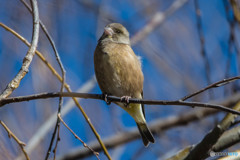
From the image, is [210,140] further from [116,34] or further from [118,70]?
[116,34]

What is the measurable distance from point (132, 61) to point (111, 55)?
0.92ft

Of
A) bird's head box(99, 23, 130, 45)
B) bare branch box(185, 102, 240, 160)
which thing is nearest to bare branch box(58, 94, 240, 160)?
bird's head box(99, 23, 130, 45)

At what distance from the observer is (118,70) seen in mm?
3832

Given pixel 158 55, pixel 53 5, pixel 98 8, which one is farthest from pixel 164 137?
pixel 53 5

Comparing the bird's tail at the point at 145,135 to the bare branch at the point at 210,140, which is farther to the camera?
the bird's tail at the point at 145,135

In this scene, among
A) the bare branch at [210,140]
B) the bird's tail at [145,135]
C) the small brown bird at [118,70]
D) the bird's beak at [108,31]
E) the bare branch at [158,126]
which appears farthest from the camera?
the bare branch at [158,126]

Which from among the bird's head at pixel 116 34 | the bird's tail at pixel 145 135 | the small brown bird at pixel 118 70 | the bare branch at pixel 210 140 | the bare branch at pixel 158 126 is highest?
the bird's head at pixel 116 34

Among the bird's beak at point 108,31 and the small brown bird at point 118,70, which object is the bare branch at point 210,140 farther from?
the bird's beak at point 108,31

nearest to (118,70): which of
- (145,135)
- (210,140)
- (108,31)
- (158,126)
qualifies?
(108,31)

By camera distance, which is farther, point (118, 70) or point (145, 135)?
point (145, 135)

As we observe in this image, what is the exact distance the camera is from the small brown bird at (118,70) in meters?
3.84

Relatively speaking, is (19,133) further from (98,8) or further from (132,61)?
(98,8)

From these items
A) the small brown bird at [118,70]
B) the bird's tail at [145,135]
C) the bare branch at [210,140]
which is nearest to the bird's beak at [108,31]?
the small brown bird at [118,70]

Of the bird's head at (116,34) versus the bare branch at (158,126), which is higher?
the bird's head at (116,34)
